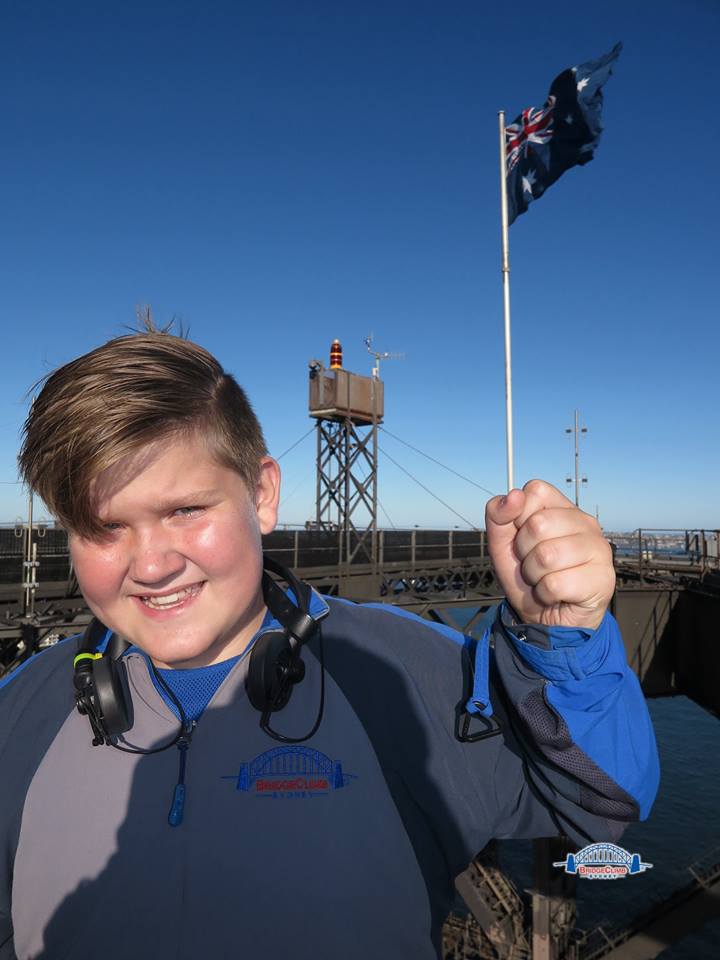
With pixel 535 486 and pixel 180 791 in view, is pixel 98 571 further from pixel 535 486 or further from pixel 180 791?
pixel 535 486

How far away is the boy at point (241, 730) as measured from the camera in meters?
1.51

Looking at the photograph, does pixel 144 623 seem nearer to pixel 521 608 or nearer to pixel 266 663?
pixel 266 663

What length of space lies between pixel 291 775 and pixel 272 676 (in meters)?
0.30

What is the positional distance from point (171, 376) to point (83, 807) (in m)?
1.41

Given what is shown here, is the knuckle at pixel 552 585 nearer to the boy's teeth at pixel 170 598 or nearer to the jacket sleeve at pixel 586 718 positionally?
the jacket sleeve at pixel 586 718

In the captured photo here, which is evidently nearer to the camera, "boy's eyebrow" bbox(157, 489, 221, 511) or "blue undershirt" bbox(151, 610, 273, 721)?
"boy's eyebrow" bbox(157, 489, 221, 511)

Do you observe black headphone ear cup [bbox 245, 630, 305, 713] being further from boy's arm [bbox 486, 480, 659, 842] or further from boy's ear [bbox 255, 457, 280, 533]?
boy's arm [bbox 486, 480, 659, 842]

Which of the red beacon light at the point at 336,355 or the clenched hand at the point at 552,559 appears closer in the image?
the clenched hand at the point at 552,559

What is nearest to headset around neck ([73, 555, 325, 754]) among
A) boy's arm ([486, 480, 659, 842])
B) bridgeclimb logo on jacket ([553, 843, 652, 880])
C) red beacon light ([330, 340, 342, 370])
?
boy's arm ([486, 480, 659, 842])

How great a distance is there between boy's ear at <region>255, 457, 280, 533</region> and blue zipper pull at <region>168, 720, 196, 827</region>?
75 centimetres

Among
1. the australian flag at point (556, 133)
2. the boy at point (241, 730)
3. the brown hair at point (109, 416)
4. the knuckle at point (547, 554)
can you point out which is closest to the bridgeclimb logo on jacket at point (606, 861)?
the boy at point (241, 730)

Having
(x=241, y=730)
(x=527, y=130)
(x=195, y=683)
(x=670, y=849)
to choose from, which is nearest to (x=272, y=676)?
(x=241, y=730)

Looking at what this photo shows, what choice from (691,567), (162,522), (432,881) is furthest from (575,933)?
(162,522)

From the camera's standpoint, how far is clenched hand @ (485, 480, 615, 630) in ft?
4.63
